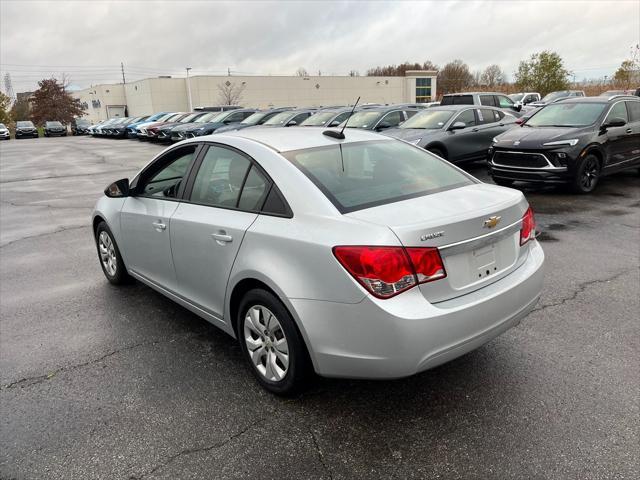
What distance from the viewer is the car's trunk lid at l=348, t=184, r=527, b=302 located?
260 cm

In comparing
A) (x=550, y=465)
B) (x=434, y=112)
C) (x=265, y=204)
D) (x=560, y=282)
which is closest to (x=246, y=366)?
(x=265, y=204)

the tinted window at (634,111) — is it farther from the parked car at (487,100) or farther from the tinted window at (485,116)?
the parked car at (487,100)

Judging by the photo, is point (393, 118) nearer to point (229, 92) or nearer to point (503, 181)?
point (503, 181)

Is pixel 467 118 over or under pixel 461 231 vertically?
over

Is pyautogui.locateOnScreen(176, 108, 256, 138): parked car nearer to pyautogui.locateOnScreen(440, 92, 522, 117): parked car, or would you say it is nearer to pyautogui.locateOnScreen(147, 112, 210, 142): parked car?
pyautogui.locateOnScreen(147, 112, 210, 142): parked car

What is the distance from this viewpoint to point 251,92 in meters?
67.4

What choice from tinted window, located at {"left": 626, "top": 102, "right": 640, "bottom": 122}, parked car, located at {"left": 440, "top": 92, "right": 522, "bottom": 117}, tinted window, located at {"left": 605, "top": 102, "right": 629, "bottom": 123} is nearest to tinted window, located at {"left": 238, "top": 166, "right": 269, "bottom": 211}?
tinted window, located at {"left": 605, "top": 102, "right": 629, "bottom": 123}

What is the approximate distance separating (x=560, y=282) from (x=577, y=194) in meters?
4.94

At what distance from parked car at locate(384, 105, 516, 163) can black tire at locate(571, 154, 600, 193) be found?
2.84m

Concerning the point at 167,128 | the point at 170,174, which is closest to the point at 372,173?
the point at 170,174

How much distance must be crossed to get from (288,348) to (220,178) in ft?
4.49

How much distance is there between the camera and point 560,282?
488cm

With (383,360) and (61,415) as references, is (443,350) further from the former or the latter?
(61,415)

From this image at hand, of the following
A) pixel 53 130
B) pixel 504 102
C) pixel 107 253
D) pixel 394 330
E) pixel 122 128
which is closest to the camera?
pixel 394 330
